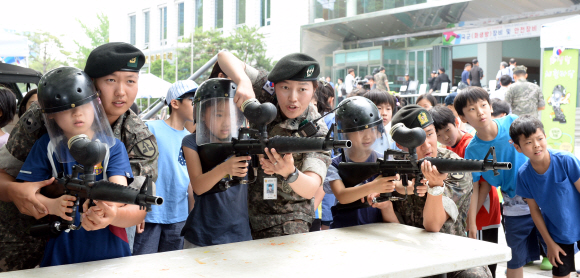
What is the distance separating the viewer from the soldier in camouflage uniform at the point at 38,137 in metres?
2.23

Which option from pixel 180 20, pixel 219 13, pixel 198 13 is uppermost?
pixel 198 13

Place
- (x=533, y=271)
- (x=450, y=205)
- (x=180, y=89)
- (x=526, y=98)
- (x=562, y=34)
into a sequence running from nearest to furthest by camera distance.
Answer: (x=450, y=205)
(x=180, y=89)
(x=533, y=271)
(x=562, y=34)
(x=526, y=98)

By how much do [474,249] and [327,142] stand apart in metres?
0.93

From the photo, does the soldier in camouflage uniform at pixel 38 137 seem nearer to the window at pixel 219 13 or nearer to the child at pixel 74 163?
the child at pixel 74 163

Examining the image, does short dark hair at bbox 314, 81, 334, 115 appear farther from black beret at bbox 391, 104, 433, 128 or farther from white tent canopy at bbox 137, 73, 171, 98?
white tent canopy at bbox 137, 73, 171, 98

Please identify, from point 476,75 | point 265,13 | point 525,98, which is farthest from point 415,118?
point 265,13

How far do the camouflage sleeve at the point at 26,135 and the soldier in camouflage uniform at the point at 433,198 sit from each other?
1907 mm

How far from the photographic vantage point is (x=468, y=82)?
17.5 metres

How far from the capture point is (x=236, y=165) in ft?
7.88

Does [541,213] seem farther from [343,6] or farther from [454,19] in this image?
[343,6]

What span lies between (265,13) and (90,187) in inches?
965

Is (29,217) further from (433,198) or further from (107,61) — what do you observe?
(433,198)

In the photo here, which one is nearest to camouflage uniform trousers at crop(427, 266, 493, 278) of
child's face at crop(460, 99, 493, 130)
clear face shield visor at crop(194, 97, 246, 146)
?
clear face shield visor at crop(194, 97, 246, 146)

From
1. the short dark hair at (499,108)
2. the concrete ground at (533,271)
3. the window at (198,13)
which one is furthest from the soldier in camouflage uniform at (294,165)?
the window at (198,13)
